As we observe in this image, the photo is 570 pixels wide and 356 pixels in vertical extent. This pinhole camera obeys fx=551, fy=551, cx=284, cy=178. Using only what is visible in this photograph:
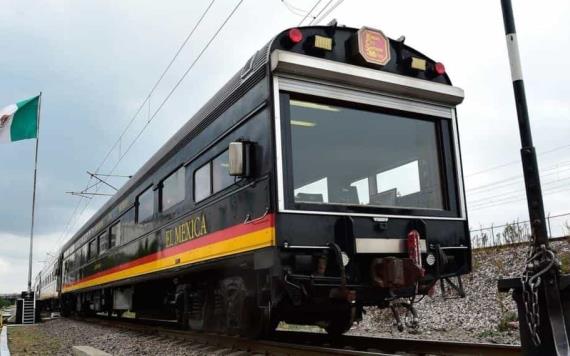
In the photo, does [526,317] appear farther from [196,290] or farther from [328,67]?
[196,290]

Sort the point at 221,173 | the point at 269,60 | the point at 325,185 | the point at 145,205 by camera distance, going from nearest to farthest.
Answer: the point at 269,60, the point at 325,185, the point at 221,173, the point at 145,205

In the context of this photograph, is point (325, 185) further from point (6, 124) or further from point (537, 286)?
point (6, 124)

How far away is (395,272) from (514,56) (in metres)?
2.19

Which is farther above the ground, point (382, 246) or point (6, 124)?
point (6, 124)

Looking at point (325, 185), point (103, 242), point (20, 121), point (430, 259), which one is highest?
point (20, 121)

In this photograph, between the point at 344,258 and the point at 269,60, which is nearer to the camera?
the point at 344,258

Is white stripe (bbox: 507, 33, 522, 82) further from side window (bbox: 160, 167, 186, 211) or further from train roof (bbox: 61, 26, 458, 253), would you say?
side window (bbox: 160, 167, 186, 211)

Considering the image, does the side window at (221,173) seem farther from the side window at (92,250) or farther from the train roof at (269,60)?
the side window at (92,250)

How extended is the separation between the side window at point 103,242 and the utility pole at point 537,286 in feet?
36.4

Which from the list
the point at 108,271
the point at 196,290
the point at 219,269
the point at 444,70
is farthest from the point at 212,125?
the point at 108,271

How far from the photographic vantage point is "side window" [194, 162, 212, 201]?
6.53 m

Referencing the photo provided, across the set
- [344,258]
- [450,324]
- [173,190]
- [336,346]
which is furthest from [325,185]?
[450,324]

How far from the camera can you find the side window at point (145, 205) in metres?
9.06

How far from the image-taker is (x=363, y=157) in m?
5.58
